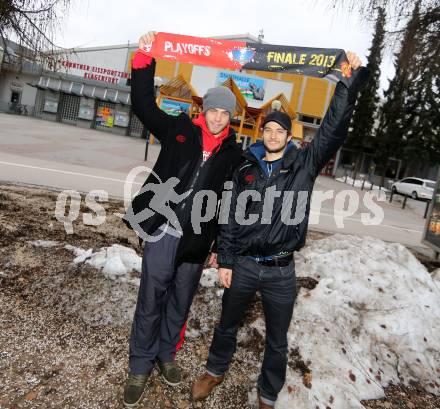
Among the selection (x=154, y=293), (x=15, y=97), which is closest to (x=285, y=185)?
(x=154, y=293)

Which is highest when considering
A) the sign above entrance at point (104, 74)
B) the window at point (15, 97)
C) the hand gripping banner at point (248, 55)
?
the sign above entrance at point (104, 74)

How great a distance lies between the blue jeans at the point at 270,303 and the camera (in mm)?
2359

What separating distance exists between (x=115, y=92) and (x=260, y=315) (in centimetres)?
3694

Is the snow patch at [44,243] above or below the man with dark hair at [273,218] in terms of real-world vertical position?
below

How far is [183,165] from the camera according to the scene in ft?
8.14

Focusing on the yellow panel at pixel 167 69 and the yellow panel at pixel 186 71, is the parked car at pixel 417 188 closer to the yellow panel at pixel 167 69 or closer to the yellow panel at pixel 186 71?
the yellow panel at pixel 186 71

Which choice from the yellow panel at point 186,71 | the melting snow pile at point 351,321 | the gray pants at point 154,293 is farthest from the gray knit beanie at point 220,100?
the yellow panel at point 186,71

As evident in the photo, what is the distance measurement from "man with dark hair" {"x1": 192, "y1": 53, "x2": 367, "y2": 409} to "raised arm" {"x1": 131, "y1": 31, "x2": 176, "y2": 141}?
68 cm

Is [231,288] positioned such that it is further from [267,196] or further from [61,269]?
[61,269]

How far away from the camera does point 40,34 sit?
14.5 ft

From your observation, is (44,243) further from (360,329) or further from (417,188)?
(417,188)

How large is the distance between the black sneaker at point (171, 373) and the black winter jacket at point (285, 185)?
36.1 inches

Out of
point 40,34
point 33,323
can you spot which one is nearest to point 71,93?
point 40,34

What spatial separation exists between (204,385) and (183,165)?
162 centimetres
